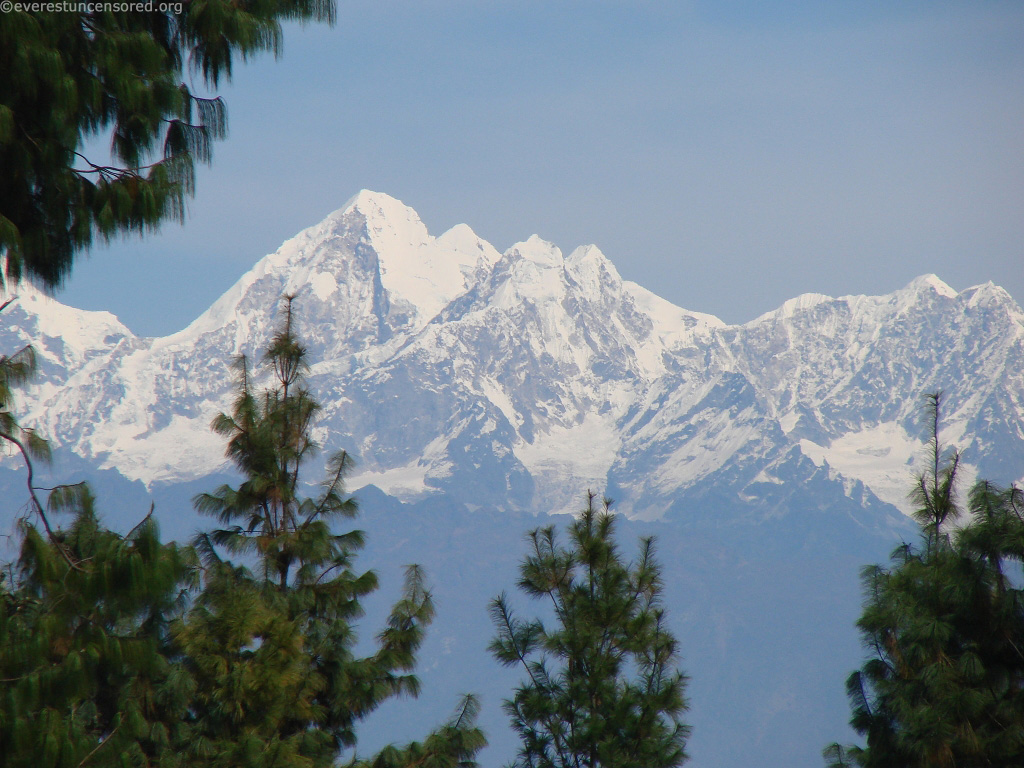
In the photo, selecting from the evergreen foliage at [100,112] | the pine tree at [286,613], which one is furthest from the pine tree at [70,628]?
the pine tree at [286,613]

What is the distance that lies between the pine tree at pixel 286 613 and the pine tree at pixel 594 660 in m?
1.28

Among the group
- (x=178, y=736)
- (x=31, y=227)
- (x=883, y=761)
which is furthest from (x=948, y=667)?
(x=31, y=227)

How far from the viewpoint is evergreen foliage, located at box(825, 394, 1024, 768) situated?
16.7m

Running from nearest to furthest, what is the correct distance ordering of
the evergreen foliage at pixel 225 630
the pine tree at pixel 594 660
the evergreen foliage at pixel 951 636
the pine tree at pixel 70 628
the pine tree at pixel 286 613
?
the pine tree at pixel 70 628 → the evergreen foliage at pixel 225 630 → the pine tree at pixel 286 613 → the evergreen foliage at pixel 951 636 → the pine tree at pixel 594 660

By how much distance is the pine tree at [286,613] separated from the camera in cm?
1527

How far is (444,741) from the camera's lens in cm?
1848

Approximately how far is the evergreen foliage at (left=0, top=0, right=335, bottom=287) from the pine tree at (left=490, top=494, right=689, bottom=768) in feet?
37.1

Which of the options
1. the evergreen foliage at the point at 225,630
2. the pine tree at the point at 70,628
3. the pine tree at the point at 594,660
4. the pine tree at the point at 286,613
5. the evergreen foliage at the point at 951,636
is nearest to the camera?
the pine tree at the point at 70,628

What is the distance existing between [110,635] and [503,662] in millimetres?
11956

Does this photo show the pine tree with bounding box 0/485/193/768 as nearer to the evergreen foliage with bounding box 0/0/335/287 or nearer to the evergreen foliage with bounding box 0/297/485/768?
the evergreen foliage with bounding box 0/297/485/768

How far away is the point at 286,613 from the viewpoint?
670 inches
